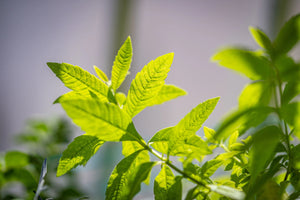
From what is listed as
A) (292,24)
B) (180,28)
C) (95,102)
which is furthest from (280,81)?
(180,28)

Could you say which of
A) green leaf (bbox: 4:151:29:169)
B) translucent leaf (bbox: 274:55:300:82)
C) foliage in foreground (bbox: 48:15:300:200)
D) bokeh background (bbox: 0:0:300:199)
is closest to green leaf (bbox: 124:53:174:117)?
foliage in foreground (bbox: 48:15:300:200)

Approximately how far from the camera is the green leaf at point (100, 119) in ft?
0.61

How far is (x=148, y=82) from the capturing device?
0.83ft

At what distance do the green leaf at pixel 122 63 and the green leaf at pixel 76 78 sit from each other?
2cm

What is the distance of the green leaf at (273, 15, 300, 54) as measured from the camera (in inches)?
7.6

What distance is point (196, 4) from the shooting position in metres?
3.69

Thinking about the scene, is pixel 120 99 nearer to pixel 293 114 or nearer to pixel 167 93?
pixel 167 93

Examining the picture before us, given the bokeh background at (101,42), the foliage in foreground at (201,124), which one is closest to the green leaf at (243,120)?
the foliage in foreground at (201,124)

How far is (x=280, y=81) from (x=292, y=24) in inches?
1.9

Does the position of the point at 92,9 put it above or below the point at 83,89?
above

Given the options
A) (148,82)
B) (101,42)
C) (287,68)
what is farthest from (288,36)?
(101,42)

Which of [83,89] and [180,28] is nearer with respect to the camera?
[83,89]

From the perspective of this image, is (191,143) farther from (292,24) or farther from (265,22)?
(265,22)

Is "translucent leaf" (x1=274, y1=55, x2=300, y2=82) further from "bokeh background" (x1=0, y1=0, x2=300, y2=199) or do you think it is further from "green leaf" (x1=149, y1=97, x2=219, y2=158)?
"bokeh background" (x1=0, y1=0, x2=300, y2=199)
